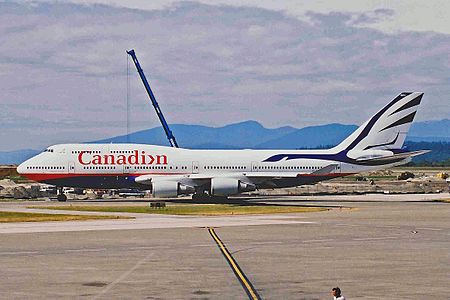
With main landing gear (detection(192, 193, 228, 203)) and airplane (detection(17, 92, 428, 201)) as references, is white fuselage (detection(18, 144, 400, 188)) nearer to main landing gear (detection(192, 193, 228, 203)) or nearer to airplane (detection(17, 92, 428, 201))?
airplane (detection(17, 92, 428, 201))

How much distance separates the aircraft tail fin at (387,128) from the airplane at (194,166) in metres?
0.23

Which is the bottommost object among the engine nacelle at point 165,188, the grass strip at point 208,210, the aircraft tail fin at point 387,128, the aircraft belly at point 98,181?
the grass strip at point 208,210

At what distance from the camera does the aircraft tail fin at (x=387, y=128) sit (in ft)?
254

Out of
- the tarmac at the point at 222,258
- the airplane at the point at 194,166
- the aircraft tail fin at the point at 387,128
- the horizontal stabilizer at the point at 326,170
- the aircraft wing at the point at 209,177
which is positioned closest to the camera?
the tarmac at the point at 222,258

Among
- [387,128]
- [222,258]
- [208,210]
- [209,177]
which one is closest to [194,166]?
[209,177]

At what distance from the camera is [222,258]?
29.3 m

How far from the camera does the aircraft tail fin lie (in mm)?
77500

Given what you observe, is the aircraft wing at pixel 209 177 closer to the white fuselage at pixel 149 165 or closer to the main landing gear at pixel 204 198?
the white fuselage at pixel 149 165

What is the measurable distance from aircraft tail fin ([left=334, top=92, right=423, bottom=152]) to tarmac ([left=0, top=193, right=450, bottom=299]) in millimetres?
28277

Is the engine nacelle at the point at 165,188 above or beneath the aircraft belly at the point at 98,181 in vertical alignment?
beneath

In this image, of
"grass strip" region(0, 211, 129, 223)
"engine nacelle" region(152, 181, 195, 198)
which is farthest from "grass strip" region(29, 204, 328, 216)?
"engine nacelle" region(152, 181, 195, 198)

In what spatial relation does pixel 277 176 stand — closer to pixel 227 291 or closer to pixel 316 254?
pixel 316 254

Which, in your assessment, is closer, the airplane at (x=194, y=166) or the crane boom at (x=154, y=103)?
the airplane at (x=194, y=166)

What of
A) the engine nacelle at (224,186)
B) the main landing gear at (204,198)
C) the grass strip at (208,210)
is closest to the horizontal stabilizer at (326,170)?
the engine nacelle at (224,186)
